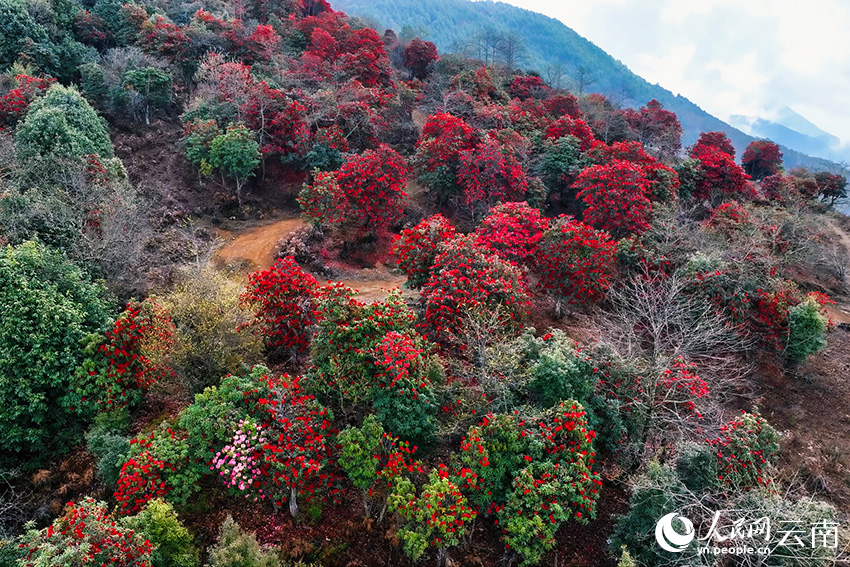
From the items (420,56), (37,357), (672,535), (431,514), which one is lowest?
(37,357)

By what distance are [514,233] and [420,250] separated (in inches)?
188

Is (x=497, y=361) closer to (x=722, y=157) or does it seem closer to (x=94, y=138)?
(x=94, y=138)

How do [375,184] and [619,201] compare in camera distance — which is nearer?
[619,201]

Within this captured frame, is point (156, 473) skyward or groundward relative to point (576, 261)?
groundward

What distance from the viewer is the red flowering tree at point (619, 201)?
24031 millimetres

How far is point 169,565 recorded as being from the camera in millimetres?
9688

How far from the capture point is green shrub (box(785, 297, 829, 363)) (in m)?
19.4

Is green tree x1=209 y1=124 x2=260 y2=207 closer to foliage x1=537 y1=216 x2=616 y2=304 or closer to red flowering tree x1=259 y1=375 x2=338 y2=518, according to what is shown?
foliage x1=537 y1=216 x2=616 y2=304

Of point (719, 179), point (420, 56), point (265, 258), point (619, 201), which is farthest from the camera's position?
point (420, 56)

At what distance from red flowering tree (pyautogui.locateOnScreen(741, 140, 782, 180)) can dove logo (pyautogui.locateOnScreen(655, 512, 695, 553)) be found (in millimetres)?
51449

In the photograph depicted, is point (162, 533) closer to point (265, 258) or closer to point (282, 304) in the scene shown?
point (282, 304)

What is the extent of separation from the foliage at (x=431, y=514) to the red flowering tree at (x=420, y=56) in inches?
1989

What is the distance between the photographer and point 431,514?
970 centimetres

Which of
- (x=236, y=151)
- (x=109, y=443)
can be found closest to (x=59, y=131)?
(x=236, y=151)
